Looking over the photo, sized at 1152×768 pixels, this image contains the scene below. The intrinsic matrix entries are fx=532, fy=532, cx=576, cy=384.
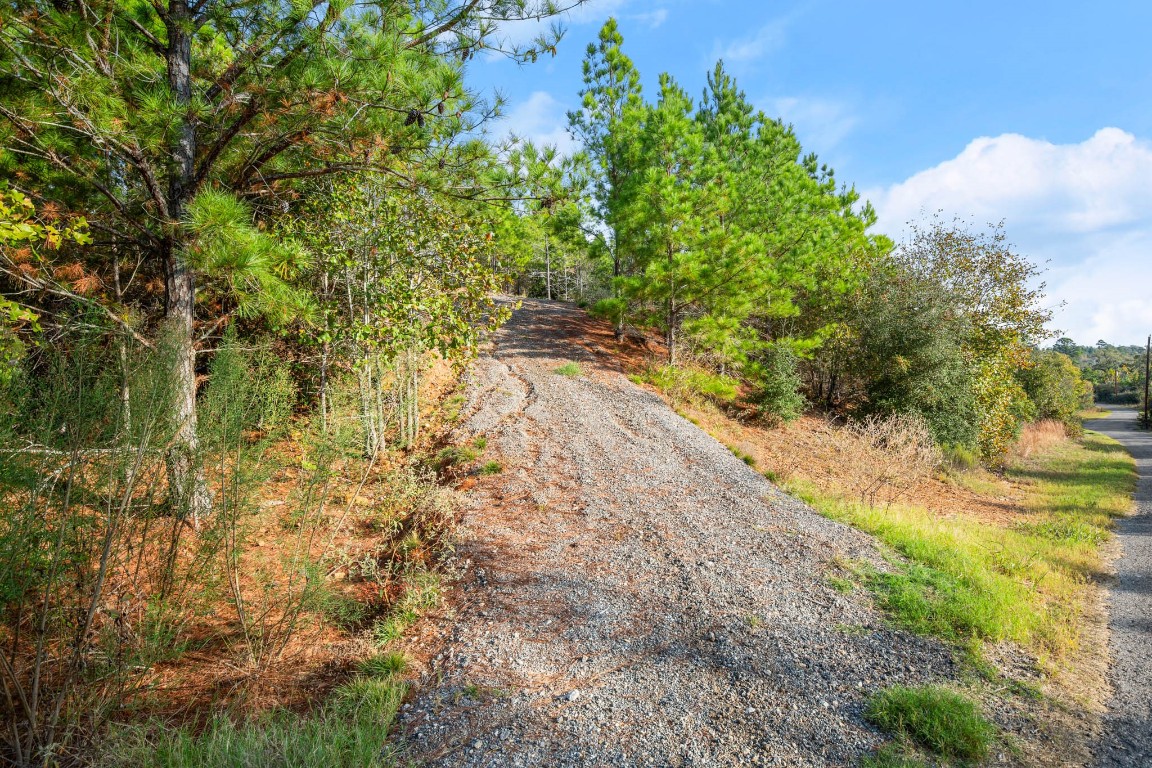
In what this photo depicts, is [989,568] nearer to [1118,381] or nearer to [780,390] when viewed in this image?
[780,390]

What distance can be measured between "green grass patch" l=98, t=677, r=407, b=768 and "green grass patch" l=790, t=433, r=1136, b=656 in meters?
3.80

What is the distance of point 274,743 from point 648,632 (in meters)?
2.34

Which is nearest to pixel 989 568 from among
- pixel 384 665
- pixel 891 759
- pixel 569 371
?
pixel 891 759

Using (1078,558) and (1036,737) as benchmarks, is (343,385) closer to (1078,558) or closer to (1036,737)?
(1036,737)

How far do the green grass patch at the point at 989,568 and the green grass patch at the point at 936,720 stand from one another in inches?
40.1

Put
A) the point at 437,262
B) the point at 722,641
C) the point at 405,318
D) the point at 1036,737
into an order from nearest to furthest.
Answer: the point at 1036,737
the point at 722,641
the point at 405,318
the point at 437,262

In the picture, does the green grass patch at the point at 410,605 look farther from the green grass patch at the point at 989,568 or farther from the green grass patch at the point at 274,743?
the green grass patch at the point at 989,568

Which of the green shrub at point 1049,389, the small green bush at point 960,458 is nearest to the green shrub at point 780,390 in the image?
the small green bush at point 960,458

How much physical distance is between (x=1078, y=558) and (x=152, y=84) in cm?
1082

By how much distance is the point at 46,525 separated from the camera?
2500 millimetres

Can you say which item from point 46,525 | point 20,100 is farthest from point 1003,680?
point 20,100

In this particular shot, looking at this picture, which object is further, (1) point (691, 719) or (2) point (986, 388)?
(2) point (986, 388)

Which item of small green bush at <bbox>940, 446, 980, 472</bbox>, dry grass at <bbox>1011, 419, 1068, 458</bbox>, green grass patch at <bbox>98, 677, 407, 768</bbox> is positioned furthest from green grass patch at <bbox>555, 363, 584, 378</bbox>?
dry grass at <bbox>1011, 419, 1068, 458</bbox>

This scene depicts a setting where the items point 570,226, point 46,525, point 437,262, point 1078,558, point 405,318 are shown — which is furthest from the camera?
point 570,226
